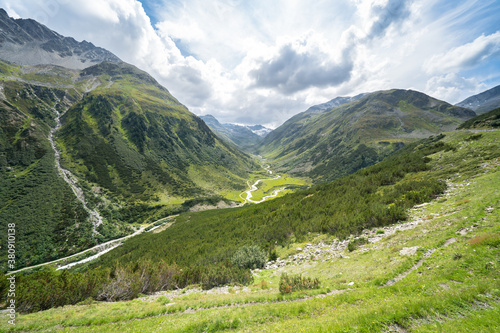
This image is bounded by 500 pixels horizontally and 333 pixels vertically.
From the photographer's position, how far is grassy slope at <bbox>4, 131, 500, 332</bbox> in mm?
7457

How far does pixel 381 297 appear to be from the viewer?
9.59 metres

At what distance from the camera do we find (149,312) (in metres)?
13.7

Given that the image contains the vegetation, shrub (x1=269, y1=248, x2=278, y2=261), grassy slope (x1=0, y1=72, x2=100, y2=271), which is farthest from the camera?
grassy slope (x1=0, y1=72, x2=100, y2=271)

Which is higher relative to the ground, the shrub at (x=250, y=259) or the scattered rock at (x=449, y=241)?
the scattered rock at (x=449, y=241)

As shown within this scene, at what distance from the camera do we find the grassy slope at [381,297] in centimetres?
746

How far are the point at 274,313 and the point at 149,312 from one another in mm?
10104

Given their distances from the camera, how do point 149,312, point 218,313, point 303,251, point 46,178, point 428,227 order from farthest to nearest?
point 46,178, point 303,251, point 428,227, point 149,312, point 218,313

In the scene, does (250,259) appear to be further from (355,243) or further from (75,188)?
(75,188)

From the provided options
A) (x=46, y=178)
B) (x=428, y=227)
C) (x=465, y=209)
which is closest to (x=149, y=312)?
(x=428, y=227)

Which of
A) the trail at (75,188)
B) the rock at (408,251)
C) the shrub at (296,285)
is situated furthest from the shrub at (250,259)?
the trail at (75,188)

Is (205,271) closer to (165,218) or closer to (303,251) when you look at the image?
(303,251)

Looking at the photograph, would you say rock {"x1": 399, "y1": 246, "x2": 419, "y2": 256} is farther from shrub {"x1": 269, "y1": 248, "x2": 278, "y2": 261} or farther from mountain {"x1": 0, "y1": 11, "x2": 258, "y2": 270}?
mountain {"x1": 0, "y1": 11, "x2": 258, "y2": 270}

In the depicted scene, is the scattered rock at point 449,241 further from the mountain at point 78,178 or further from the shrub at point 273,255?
the mountain at point 78,178

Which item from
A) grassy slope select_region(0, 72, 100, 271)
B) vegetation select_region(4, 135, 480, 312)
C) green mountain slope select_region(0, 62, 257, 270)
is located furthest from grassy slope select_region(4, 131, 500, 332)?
green mountain slope select_region(0, 62, 257, 270)
